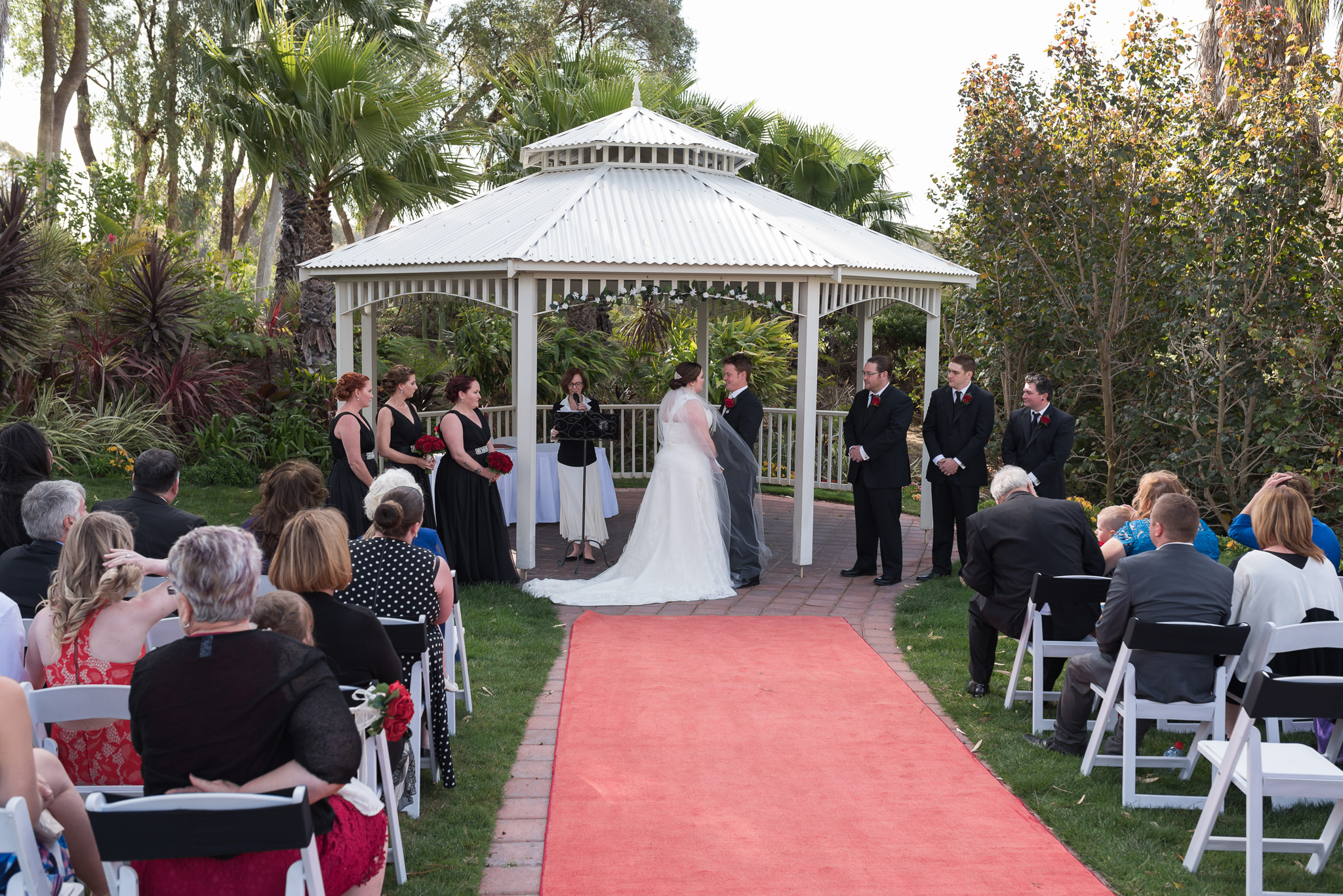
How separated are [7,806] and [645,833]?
2446 mm

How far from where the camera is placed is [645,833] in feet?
15.0

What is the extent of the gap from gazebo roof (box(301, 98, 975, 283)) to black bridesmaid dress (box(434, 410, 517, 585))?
1.58 metres

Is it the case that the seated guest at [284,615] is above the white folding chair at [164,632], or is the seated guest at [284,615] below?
above

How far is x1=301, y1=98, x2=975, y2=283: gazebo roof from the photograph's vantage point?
9422 millimetres

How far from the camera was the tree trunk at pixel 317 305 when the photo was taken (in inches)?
572

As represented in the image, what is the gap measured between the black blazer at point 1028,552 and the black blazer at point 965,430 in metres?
3.12

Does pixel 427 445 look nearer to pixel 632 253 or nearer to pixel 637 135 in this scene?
pixel 632 253

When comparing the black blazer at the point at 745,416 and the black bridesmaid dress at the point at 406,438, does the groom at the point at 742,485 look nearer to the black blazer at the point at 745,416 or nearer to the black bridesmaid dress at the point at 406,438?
the black blazer at the point at 745,416

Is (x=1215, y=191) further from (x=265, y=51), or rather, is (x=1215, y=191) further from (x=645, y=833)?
(x=265, y=51)

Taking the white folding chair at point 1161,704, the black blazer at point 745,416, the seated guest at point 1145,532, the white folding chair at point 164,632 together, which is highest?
the black blazer at point 745,416

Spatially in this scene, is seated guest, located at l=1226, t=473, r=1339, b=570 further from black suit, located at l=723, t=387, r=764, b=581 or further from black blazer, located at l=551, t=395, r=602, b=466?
black blazer, located at l=551, t=395, r=602, b=466

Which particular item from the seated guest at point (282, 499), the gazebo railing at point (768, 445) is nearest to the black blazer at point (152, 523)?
the seated guest at point (282, 499)

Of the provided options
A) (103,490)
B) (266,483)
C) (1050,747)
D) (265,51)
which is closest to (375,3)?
(265,51)

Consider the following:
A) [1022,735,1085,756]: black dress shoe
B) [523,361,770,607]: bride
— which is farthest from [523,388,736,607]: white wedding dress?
[1022,735,1085,756]: black dress shoe
